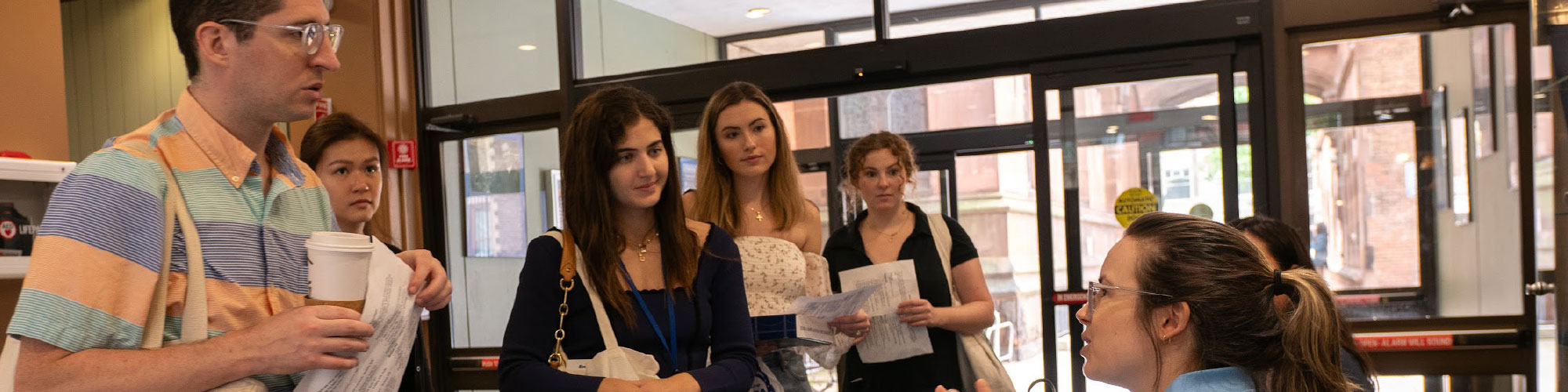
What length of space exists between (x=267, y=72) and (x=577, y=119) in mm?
835

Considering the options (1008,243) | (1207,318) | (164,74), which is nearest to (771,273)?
(1207,318)

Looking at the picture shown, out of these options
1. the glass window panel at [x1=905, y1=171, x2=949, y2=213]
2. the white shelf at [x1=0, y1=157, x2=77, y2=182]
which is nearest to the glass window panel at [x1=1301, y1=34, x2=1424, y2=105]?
the glass window panel at [x1=905, y1=171, x2=949, y2=213]

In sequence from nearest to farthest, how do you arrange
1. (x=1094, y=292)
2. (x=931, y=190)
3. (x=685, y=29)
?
(x=1094, y=292) → (x=685, y=29) → (x=931, y=190)

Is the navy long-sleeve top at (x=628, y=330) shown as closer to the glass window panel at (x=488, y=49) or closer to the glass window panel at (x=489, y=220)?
the glass window panel at (x=488, y=49)

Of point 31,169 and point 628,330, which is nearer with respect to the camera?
point 628,330

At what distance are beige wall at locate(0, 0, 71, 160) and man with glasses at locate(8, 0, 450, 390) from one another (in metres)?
1.66

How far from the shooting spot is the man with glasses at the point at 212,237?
110 centimetres

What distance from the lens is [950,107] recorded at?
7.82 metres

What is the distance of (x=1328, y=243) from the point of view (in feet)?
14.2

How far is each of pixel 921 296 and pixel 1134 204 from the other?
5.53 feet

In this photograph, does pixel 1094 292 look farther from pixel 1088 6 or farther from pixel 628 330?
pixel 1088 6

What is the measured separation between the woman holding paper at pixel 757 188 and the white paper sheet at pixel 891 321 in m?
0.17

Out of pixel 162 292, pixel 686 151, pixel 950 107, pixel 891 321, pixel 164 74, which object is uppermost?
pixel 164 74

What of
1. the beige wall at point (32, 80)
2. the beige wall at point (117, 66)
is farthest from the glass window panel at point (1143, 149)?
the beige wall at point (117, 66)
